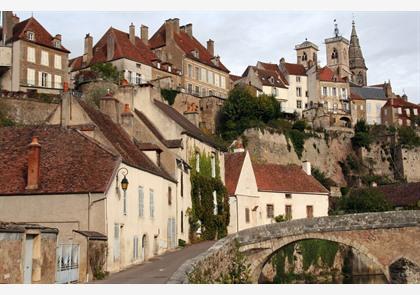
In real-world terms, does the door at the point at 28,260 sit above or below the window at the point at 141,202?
below

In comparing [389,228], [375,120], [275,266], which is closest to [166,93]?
[275,266]

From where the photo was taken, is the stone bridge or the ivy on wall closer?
the stone bridge

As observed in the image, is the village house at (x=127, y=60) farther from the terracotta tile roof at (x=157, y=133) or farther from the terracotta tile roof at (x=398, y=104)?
the terracotta tile roof at (x=398, y=104)

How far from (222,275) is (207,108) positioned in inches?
1715

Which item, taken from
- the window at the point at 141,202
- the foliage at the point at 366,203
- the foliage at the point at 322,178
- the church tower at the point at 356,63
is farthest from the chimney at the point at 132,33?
the church tower at the point at 356,63

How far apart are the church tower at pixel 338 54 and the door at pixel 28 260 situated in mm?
106283

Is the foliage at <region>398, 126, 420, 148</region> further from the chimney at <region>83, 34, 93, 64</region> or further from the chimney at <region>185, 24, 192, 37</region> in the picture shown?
the chimney at <region>83, 34, 93, 64</region>

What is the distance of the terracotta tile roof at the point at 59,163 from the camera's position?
22.1 m

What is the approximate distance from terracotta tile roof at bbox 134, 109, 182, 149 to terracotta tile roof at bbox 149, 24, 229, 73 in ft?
108

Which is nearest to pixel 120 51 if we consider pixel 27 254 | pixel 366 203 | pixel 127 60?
pixel 127 60

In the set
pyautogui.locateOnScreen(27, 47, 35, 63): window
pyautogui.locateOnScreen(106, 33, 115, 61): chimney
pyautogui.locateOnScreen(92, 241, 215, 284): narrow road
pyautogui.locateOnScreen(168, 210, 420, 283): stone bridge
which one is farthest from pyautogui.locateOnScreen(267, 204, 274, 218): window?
→ pyautogui.locateOnScreen(106, 33, 115, 61): chimney

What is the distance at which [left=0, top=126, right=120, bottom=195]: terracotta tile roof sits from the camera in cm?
2209

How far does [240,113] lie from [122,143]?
118 ft

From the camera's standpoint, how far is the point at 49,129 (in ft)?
82.7
